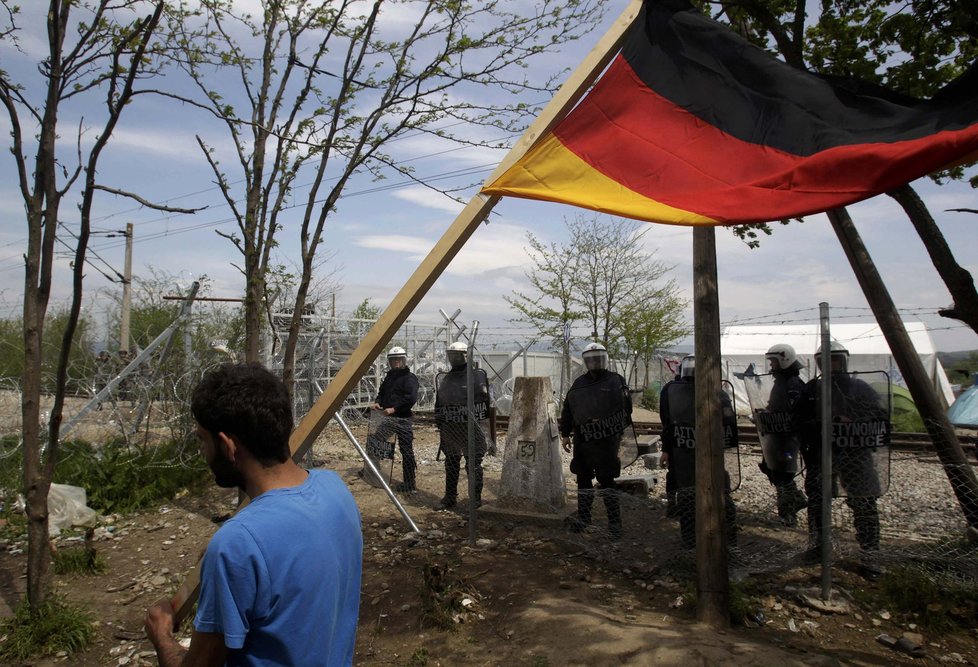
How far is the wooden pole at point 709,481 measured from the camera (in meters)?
4.71

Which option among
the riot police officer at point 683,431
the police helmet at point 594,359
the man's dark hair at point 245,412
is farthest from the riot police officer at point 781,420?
the man's dark hair at point 245,412

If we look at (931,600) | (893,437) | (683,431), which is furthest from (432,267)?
(893,437)

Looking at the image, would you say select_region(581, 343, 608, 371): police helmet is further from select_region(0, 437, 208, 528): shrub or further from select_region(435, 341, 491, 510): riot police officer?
select_region(0, 437, 208, 528): shrub

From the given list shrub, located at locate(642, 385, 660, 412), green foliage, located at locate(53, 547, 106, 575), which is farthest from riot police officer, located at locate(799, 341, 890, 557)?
shrub, located at locate(642, 385, 660, 412)

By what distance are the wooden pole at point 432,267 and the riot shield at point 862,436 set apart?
387 centimetres

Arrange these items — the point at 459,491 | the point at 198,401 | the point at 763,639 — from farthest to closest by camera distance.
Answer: the point at 459,491, the point at 763,639, the point at 198,401

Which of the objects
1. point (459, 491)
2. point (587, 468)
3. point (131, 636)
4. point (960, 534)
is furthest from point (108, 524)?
point (960, 534)

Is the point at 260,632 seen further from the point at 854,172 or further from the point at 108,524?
Answer: the point at 108,524

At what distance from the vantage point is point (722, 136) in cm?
389

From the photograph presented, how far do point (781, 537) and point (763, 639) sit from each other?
6.48ft

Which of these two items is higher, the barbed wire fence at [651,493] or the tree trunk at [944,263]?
the tree trunk at [944,263]

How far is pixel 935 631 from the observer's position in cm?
494

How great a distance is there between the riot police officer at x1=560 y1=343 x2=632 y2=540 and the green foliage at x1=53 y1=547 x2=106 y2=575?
457cm

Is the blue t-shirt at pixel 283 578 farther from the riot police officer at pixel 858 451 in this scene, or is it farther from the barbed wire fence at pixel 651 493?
the riot police officer at pixel 858 451
